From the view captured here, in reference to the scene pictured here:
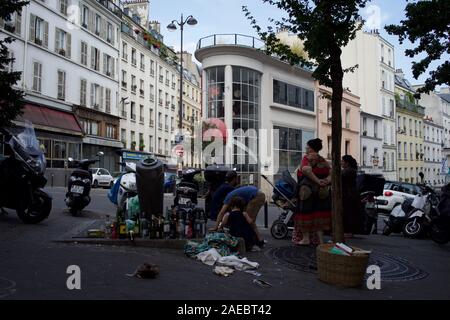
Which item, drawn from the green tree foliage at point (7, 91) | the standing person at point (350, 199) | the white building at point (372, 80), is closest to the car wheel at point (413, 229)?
the standing person at point (350, 199)

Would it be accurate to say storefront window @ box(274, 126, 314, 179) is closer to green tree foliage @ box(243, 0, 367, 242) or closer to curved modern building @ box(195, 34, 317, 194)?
curved modern building @ box(195, 34, 317, 194)

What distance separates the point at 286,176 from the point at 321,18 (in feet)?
12.7

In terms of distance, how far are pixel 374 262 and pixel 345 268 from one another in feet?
6.40

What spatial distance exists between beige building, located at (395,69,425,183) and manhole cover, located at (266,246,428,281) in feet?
164

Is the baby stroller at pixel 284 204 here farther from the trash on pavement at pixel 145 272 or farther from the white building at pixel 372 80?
the white building at pixel 372 80

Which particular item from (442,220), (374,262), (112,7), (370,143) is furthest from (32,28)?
(370,143)

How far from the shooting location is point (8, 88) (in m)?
9.37

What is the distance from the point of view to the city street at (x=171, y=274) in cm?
448

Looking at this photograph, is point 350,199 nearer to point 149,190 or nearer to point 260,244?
point 260,244

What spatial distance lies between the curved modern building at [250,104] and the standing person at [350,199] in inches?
746

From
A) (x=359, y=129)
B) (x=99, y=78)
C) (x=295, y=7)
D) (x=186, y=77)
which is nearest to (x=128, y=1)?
(x=186, y=77)

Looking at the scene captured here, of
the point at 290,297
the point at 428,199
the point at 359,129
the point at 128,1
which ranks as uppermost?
the point at 128,1
